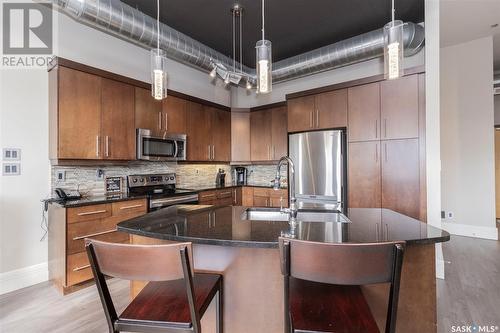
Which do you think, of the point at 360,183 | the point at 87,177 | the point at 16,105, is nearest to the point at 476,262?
the point at 360,183

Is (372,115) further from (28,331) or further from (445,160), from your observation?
(28,331)

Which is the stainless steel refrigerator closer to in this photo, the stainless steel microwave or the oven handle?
the oven handle

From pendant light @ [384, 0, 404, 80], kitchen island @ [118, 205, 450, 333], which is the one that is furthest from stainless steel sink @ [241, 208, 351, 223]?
pendant light @ [384, 0, 404, 80]

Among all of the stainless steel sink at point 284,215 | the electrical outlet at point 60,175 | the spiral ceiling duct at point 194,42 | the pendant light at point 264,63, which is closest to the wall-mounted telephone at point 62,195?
the electrical outlet at point 60,175

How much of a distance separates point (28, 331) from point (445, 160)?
6.13 metres

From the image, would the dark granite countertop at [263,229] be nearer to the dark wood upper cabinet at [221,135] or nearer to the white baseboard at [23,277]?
the white baseboard at [23,277]

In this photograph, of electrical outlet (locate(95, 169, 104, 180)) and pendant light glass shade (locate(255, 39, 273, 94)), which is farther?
electrical outlet (locate(95, 169, 104, 180))

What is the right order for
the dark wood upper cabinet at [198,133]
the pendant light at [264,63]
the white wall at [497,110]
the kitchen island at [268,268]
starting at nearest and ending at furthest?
the kitchen island at [268,268]
the pendant light at [264,63]
the dark wood upper cabinet at [198,133]
the white wall at [497,110]

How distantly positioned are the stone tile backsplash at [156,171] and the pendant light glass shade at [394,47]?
124 inches

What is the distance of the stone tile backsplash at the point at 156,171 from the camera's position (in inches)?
118

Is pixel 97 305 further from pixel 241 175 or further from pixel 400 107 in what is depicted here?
pixel 400 107

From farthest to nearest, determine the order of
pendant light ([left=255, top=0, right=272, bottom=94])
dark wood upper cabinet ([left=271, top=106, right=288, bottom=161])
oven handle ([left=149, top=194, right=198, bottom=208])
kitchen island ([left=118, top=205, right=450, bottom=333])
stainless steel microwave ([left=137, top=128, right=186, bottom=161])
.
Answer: dark wood upper cabinet ([left=271, top=106, right=288, bottom=161])
stainless steel microwave ([left=137, top=128, right=186, bottom=161])
oven handle ([left=149, top=194, right=198, bottom=208])
pendant light ([left=255, top=0, right=272, bottom=94])
kitchen island ([left=118, top=205, right=450, bottom=333])

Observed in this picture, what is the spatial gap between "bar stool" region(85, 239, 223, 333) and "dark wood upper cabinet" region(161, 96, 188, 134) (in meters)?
2.82

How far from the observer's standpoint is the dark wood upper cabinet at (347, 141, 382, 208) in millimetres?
3232
